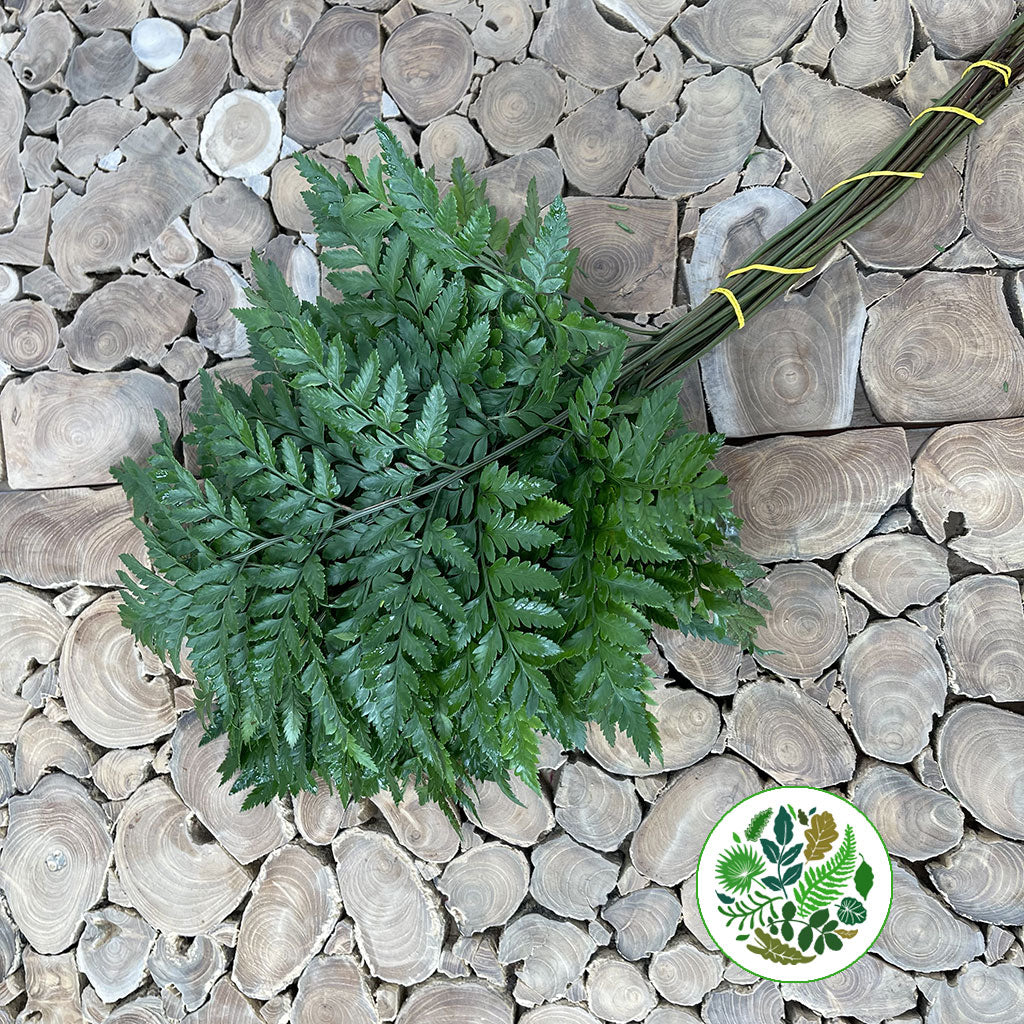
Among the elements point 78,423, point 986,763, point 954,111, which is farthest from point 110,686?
point 954,111

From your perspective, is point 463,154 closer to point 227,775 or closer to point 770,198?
point 770,198

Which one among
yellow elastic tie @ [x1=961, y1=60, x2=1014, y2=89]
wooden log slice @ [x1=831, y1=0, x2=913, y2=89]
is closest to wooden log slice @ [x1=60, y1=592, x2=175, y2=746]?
wooden log slice @ [x1=831, y1=0, x2=913, y2=89]

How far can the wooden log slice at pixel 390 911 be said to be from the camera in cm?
127

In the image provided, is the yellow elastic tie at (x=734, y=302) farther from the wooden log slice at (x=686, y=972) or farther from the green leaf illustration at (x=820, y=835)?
the wooden log slice at (x=686, y=972)

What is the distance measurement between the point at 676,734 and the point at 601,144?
0.92 metres

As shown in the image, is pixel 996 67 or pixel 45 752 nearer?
pixel 996 67

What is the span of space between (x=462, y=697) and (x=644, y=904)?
543 millimetres

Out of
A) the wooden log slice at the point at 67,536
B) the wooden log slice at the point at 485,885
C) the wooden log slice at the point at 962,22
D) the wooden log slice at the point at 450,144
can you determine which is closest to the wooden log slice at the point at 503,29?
the wooden log slice at the point at 450,144

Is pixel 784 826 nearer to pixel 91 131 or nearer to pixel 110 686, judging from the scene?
pixel 110 686

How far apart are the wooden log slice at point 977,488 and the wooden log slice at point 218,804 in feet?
3.69

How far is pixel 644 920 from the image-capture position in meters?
1.24

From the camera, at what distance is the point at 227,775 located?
1098mm

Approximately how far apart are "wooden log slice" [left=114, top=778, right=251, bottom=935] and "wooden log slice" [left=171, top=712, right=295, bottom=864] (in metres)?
Result: 0.02

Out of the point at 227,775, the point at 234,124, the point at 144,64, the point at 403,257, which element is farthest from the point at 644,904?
the point at 144,64
